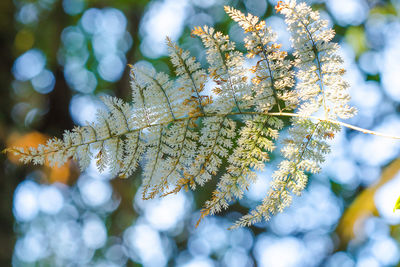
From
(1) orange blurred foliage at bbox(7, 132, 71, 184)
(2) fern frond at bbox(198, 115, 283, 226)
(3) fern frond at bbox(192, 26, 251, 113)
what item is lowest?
(1) orange blurred foliage at bbox(7, 132, 71, 184)

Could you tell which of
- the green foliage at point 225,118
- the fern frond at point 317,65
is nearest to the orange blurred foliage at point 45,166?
the green foliage at point 225,118

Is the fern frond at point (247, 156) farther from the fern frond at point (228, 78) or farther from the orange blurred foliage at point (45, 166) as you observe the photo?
the orange blurred foliage at point (45, 166)

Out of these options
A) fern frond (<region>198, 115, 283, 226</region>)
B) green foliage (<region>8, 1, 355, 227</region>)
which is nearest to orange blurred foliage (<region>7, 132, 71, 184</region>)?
green foliage (<region>8, 1, 355, 227</region>)

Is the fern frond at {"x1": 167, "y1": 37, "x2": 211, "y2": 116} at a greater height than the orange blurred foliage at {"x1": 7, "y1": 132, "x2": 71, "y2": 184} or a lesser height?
greater

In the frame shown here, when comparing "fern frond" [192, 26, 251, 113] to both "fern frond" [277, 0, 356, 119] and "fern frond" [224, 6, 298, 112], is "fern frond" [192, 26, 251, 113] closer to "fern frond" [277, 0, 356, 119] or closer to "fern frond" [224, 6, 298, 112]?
"fern frond" [224, 6, 298, 112]

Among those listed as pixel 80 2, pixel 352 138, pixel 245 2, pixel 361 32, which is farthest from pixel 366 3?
pixel 80 2

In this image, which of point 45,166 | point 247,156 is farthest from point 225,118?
point 45,166

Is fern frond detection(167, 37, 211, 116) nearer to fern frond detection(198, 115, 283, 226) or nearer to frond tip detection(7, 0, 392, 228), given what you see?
frond tip detection(7, 0, 392, 228)

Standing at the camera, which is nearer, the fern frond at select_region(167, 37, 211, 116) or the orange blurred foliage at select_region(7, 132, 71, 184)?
the fern frond at select_region(167, 37, 211, 116)

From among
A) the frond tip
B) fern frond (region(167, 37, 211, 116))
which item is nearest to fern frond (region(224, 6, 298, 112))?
the frond tip

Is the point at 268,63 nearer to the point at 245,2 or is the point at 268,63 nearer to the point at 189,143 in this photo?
the point at 189,143
